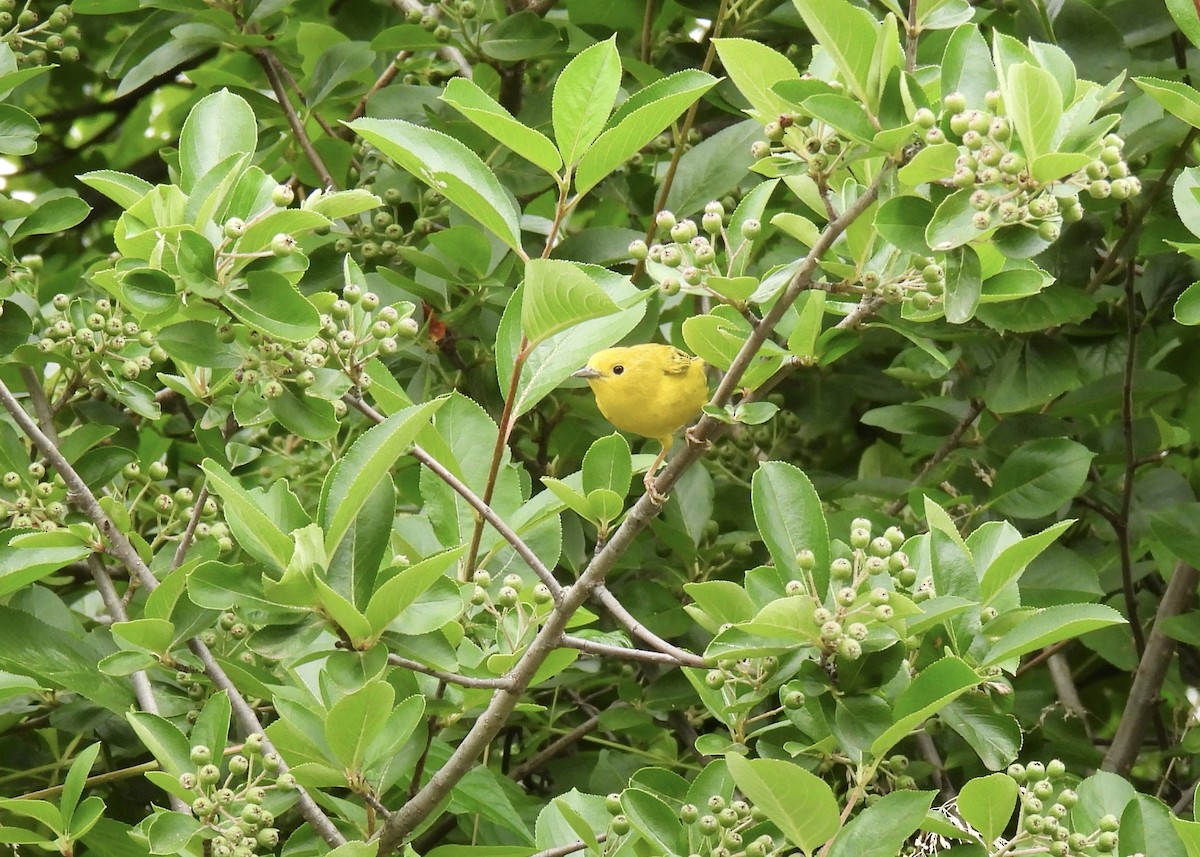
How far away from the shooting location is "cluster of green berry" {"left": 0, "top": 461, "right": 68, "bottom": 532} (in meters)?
2.54

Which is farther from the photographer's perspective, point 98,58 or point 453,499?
point 98,58

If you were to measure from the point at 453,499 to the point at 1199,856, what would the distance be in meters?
1.30

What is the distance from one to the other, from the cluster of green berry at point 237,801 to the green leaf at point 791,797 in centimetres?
72

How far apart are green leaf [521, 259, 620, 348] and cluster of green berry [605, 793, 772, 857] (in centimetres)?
74

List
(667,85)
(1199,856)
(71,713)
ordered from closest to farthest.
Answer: (667,85) → (1199,856) → (71,713)

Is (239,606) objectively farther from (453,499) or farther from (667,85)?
(667,85)

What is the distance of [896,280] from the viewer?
182cm

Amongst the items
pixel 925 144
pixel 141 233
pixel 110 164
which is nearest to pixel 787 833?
pixel 925 144

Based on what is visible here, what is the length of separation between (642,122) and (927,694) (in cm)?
89

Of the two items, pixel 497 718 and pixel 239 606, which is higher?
pixel 239 606

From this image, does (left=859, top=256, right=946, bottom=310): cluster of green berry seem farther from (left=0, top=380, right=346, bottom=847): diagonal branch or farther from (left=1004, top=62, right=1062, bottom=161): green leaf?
(left=0, top=380, right=346, bottom=847): diagonal branch

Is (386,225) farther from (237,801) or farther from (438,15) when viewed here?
(237,801)

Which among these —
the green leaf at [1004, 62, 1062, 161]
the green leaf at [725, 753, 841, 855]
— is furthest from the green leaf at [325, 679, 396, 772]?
the green leaf at [1004, 62, 1062, 161]

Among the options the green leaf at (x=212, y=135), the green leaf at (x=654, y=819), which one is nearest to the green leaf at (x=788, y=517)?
the green leaf at (x=654, y=819)
